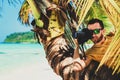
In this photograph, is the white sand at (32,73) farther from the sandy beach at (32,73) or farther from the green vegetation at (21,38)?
the green vegetation at (21,38)

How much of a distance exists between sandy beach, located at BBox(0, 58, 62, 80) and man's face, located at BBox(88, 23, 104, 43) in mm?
413

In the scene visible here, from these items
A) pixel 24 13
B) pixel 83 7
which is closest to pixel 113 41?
pixel 83 7

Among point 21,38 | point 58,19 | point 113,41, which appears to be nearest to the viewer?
point 113,41

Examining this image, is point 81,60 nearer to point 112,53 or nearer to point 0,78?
point 112,53

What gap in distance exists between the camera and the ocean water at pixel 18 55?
2.43 meters

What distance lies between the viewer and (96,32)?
241 cm

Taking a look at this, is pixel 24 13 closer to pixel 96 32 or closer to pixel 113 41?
pixel 96 32

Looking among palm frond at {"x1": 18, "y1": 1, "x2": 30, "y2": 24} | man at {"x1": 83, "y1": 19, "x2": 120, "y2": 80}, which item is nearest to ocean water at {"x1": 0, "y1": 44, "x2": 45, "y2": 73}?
palm frond at {"x1": 18, "y1": 1, "x2": 30, "y2": 24}

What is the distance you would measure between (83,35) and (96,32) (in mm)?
101

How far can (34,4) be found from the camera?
2.31m

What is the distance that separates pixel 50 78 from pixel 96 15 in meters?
0.59

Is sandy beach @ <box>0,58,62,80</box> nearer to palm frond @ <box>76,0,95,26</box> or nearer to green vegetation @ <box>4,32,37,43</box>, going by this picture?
green vegetation @ <box>4,32,37,43</box>

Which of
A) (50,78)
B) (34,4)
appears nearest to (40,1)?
(34,4)

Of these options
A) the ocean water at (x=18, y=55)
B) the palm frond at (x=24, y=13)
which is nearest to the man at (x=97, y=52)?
the ocean water at (x=18, y=55)
